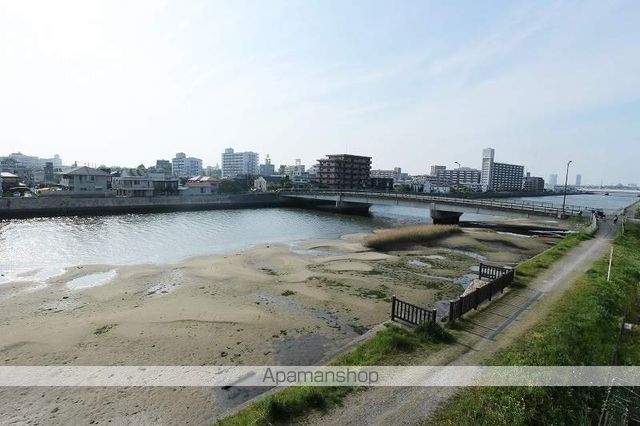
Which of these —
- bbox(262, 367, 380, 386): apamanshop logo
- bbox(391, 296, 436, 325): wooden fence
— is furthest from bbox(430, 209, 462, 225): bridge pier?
bbox(262, 367, 380, 386): apamanshop logo

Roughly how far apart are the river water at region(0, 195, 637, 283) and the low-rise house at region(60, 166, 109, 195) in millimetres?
17867

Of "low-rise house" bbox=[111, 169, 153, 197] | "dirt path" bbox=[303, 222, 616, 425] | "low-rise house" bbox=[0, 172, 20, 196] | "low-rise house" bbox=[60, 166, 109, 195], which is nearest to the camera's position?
"dirt path" bbox=[303, 222, 616, 425]

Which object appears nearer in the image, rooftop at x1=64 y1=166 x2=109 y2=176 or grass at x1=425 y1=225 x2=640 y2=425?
grass at x1=425 y1=225 x2=640 y2=425

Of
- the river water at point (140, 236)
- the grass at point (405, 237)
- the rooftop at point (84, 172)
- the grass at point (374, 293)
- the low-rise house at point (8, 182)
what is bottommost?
the river water at point (140, 236)

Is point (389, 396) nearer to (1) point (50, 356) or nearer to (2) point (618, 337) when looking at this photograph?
(2) point (618, 337)

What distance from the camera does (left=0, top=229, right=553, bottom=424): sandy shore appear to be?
1101cm

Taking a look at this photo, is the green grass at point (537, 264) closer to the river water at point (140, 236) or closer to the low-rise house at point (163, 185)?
the river water at point (140, 236)

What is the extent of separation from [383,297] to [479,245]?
2370 centimetres

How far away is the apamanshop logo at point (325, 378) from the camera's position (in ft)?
34.5

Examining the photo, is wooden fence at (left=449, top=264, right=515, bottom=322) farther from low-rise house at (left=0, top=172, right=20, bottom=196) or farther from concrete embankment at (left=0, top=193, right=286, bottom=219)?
low-rise house at (left=0, top=172, right=20, bottom=196)

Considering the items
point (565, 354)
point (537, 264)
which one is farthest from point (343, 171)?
point (565, 354)

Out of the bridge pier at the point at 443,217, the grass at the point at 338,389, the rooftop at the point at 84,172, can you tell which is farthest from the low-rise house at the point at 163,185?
the grass at the point at 338,389

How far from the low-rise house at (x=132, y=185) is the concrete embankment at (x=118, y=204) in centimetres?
950

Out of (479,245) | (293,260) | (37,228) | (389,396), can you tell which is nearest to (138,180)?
(37,228)
